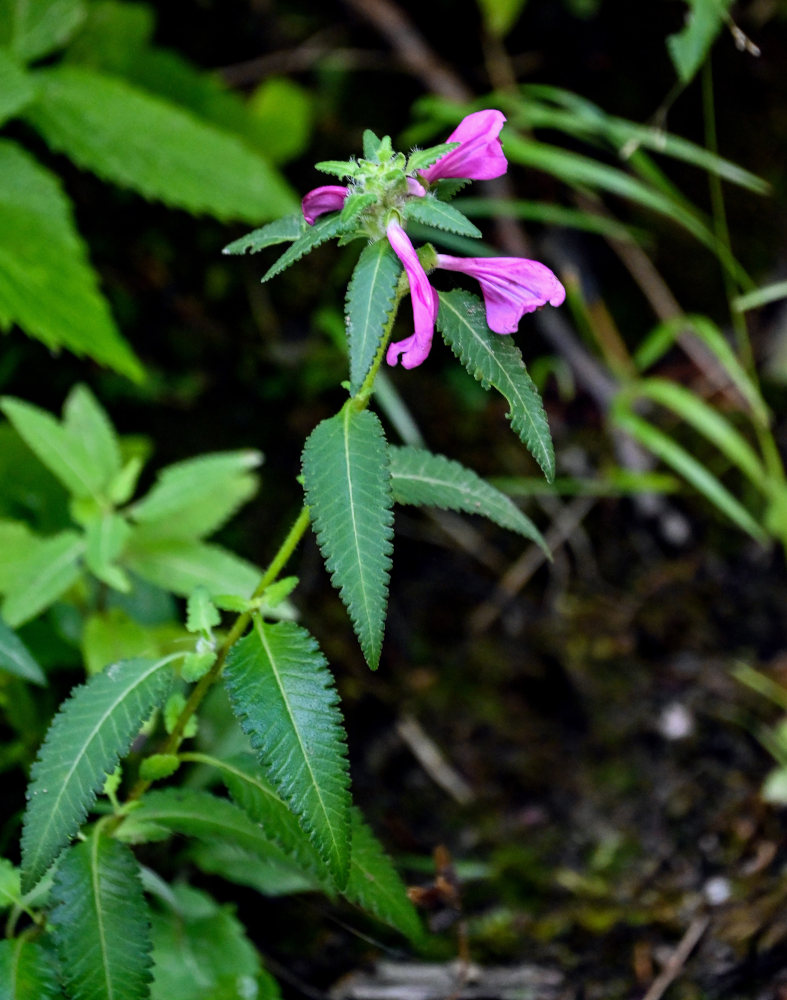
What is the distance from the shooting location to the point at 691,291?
116 inches

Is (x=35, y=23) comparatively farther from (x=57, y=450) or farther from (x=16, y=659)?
(x=16, y=659)

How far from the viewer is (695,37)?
180 cm

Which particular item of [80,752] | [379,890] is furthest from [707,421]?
[80,752]

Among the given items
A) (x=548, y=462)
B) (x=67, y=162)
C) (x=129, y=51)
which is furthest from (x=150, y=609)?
(x=129, y=51)

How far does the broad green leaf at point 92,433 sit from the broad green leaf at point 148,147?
0.55m

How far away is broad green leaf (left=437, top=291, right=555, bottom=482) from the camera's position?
98 centimetres

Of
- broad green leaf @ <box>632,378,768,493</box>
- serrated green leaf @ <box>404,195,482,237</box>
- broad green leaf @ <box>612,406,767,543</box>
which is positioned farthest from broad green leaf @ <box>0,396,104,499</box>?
broad green leaf @ <box>632,378,768,493</box>

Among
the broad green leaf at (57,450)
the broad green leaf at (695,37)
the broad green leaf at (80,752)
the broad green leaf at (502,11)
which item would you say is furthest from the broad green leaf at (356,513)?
the broad green leaf at (502,11)

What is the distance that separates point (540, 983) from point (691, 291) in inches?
85.4

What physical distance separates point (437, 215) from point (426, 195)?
0.05 metres

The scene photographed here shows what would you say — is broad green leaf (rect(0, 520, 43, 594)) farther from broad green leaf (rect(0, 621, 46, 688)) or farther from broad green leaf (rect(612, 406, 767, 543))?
broad green leaf (rect(612, 406, 767, 543))

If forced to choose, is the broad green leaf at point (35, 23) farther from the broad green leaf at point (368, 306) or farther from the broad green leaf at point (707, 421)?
the broad green leaf at point (707, 421)

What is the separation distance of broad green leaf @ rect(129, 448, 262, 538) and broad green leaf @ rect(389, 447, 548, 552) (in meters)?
0.60

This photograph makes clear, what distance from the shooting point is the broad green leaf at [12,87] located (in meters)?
1.86
